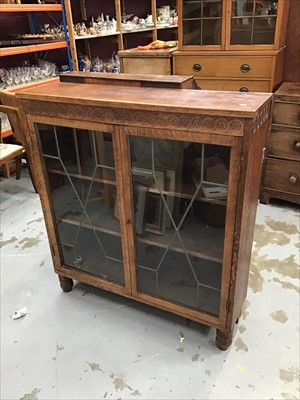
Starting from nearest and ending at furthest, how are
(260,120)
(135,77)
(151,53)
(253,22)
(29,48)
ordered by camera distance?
(260,120)
(135,77)
(253,22)
(151,53)
(29,48)

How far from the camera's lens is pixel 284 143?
2.33 meters

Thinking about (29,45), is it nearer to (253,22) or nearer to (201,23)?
(201,23)

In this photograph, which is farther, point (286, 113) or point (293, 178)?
point (293, 178)

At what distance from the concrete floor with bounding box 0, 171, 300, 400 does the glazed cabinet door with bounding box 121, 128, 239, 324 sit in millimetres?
176

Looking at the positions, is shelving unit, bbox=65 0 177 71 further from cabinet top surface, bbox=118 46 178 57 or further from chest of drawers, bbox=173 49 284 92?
chest of drawers, bbox=173 49 284 92

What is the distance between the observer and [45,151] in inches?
57.9

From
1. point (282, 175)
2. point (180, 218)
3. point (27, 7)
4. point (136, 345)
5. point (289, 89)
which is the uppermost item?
point (27, 7)

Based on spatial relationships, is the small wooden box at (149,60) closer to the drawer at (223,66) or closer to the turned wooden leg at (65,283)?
the drawer at (223,66)

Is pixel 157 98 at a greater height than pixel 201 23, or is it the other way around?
pixel 201 23

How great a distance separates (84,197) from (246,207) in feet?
2.36

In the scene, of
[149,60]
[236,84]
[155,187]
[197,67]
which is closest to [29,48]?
[149,60]

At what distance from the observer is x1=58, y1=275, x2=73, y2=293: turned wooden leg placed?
1789 millimetres

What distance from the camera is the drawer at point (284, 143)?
2.28 meters

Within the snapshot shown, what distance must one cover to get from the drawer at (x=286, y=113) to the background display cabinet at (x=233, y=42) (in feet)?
0.46
